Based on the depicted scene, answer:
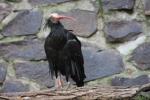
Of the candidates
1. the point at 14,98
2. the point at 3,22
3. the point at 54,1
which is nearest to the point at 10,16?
the point at 3,22

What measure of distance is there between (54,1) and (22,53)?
1.14ft

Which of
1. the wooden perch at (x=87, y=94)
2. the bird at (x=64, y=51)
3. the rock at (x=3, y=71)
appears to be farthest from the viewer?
the rock at (x=3, y=71)

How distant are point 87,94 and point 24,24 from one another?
1063 mm

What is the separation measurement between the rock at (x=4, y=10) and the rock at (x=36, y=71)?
30 centimetres

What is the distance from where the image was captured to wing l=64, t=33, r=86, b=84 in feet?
10.2

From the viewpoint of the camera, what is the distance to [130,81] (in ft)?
11.0

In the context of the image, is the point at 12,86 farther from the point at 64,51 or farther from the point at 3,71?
the point at 64,51

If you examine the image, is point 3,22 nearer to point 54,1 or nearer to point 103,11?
point 54,1

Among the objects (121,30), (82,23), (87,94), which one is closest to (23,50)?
(82,23)

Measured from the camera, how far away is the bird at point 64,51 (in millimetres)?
3109

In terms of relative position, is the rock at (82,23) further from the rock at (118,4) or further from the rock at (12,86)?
the rock at (12,86)

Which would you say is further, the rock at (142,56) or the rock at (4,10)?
the rock at (4,10)

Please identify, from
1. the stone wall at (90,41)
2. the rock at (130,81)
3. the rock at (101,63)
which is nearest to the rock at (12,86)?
the stone wall at (90,41)

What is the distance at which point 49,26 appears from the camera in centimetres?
319
